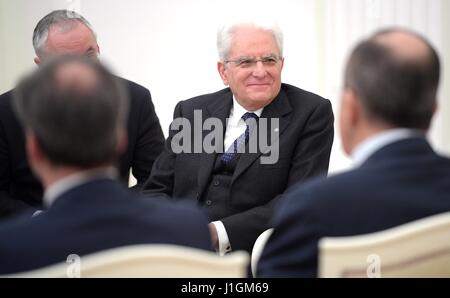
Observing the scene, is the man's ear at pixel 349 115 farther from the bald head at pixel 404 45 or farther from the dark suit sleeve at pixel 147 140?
the dark suit sleeve at pixel 147 140

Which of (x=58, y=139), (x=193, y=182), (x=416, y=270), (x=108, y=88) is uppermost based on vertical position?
(x=108, y=88)

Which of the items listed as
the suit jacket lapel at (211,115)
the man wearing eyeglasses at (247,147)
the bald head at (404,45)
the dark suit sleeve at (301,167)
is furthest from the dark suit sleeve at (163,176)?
the bald head at (404,45)

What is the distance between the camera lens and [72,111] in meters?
1.63

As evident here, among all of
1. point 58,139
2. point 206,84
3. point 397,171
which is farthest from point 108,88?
point 206,84

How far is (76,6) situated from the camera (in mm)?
5215

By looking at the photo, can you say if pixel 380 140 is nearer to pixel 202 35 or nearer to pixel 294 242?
pixel 294 242

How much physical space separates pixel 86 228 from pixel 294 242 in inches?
20.0

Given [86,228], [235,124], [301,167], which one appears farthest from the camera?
[235,124]

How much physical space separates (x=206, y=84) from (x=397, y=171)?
11.7 feet

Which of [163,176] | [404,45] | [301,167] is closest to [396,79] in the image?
[404,45]

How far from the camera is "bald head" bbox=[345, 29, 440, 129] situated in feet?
6.01

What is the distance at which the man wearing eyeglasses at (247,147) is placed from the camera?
329cm

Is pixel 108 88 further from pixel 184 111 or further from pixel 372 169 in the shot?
pixel 184 111

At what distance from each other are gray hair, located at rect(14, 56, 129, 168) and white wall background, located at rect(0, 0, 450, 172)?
3.42 meters
